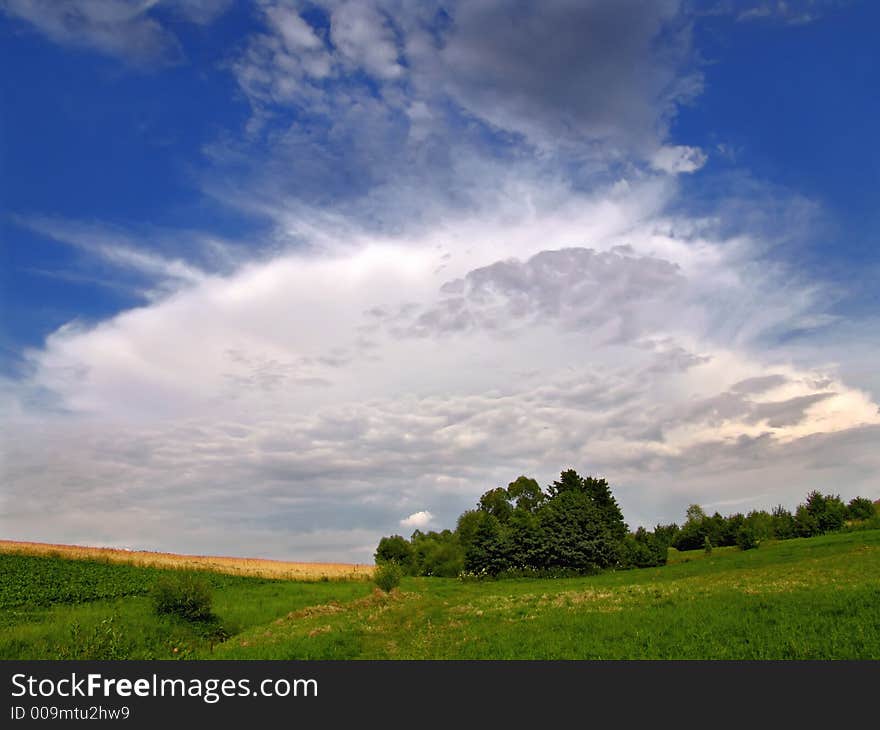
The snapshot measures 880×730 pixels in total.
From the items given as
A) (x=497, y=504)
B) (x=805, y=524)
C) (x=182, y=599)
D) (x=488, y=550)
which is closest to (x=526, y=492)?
(x=497, y=504)

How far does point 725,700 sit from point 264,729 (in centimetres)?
1185

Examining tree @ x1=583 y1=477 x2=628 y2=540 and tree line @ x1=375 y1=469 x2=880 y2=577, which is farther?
tree @ x1=583 y1=477 x2=628 y2=540

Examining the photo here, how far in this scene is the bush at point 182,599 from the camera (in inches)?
1587

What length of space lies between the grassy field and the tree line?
1842 cm

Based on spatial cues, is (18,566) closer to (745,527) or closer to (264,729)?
(264,729)

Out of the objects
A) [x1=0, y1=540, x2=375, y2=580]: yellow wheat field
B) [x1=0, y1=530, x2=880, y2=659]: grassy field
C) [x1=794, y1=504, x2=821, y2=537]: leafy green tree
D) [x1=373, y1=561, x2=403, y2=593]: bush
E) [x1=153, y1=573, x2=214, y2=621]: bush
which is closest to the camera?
[x1=0, y1=530, x2=880, y2=659]: grassy field

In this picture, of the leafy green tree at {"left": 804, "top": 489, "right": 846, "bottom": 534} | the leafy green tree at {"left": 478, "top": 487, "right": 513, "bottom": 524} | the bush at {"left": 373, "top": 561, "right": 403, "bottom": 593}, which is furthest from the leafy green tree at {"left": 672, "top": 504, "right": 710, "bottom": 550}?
the bush at {"left": 373, "top": 561, "right": 403, "bottom": 593}

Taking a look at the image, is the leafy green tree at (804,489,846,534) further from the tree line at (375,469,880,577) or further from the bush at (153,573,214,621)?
the bush at (153,573,214,621)

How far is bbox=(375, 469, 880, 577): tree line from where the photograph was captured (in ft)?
230

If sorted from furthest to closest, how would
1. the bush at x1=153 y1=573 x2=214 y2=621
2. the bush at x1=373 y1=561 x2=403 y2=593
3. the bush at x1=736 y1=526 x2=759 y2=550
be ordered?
the bush at x1=736 y1=526 x2=759 y2=550
the bush at x1=373 y1=561 x2=403 y2=593
the bush at x1=153 y1=573 x2=214 y2=621

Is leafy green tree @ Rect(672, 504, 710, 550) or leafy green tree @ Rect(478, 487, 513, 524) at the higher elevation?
leafy green tree @ Rect(478, 487, 513, 524)

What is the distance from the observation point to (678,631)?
2228 centimetres

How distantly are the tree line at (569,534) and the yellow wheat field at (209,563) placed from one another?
8.40 meters

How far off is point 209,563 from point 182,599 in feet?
141
